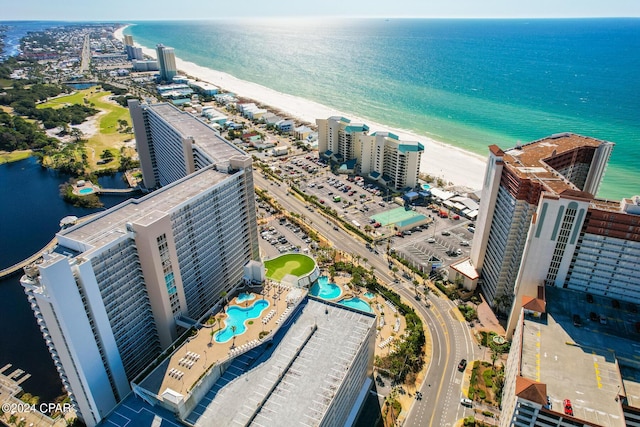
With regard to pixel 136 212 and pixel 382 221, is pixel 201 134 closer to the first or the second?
pixel 136 212

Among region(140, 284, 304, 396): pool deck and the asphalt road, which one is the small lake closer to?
region(140, 284, 304, 396): pool deck

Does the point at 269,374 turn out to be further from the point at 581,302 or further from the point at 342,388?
the point at 581,302


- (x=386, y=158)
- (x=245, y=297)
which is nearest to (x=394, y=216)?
(x=386, y=158)

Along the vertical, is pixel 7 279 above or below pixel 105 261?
below

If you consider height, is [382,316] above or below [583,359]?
below

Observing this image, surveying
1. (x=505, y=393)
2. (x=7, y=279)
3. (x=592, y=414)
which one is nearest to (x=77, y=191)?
(x=7, y=279)

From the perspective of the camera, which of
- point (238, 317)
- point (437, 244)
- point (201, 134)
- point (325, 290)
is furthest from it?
point (437, 244)

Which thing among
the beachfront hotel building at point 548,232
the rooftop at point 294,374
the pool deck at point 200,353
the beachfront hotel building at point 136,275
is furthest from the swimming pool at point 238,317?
the beachfront hotel building at point 548,232
